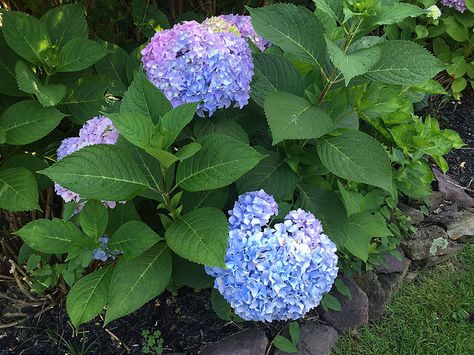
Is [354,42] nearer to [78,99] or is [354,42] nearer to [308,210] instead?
[308,210]

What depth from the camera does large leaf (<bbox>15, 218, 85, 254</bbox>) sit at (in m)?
1.57

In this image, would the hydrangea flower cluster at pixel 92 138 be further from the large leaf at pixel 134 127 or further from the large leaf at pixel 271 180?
the large leaf at pixel 271 180

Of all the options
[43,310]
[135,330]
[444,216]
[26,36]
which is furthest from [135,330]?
[444,216]

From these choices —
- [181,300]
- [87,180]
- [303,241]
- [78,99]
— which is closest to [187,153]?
[87,180]

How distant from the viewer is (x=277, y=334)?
7.34ft

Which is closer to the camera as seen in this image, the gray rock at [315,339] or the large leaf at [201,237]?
the large leaf at [201,237]

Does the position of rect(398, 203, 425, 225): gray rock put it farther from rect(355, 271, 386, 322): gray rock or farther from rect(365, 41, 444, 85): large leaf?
rect(365, 41, 444, 85): large leaf

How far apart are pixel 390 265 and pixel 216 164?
1.54 meters

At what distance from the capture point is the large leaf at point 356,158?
163cm

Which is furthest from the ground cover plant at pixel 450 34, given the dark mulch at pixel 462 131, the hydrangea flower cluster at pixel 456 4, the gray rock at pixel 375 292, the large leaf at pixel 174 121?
the large leaf at pixel 174 121

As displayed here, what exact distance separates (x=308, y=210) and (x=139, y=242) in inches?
25.9

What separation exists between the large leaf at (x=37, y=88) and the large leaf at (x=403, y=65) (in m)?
1.05

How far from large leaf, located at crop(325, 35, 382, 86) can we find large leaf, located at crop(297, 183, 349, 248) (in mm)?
580

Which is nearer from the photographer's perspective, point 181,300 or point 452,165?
point 181,300
